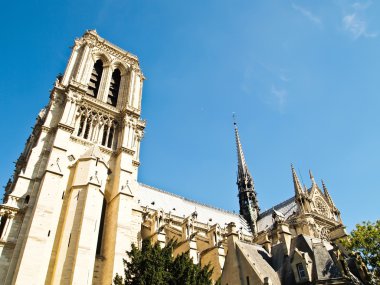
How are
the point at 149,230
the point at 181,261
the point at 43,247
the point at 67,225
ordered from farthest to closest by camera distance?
the point at 149,230, the point at 67,225, the point at 43,247, the point at 181,261

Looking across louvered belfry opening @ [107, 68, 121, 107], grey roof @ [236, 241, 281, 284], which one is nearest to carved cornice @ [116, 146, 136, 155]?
louvered belfry opening @ [107, 68, 121, 107]

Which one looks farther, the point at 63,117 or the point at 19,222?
the point at 63,117

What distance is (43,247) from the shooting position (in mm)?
19703

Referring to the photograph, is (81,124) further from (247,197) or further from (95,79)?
(247,197)

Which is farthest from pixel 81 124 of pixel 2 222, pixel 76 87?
pixel 2 222

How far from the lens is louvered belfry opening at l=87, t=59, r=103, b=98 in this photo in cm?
3333

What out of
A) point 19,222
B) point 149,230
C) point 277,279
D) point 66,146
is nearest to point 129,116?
point 66,146

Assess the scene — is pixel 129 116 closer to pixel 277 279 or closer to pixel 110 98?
pixel 110 98

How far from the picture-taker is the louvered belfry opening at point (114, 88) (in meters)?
34.6

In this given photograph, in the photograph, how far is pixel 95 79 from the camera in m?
34.6

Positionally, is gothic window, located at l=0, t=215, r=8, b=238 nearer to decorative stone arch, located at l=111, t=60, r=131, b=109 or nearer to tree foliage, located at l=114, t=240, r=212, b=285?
A: tree foliage, located at l=114, t=240, r=212, b=285

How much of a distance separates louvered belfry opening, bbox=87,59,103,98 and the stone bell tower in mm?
140

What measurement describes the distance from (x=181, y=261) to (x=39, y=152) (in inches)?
595

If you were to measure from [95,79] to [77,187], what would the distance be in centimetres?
1537
